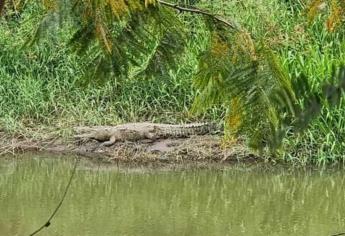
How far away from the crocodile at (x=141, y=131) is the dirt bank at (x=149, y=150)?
5 cm

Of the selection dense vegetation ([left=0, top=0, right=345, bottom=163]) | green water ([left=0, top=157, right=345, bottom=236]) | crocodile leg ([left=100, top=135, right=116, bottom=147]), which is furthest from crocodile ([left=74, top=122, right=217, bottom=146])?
green water ([left=0, top=157, right=345, bottom=236])

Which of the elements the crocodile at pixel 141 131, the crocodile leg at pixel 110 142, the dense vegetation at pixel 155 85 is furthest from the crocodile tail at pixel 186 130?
the crocodile leg at pixel 110 142

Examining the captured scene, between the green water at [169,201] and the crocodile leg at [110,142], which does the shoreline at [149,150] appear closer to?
the crocodile leg at [110,142]

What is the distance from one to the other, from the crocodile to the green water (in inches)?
15.1

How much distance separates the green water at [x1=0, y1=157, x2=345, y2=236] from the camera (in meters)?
4.52

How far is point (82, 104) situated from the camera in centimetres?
680

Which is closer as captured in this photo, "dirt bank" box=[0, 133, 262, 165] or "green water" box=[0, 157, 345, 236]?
"green water" box=[0, 157, 345, 236]

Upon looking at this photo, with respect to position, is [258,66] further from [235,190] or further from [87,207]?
[235,190]

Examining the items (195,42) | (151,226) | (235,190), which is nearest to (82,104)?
(195,42)

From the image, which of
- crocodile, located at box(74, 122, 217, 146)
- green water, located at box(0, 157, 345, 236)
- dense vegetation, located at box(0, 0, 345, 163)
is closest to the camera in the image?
green water, located at box(0, 157, 345, 236)

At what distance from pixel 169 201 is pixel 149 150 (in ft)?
3.71

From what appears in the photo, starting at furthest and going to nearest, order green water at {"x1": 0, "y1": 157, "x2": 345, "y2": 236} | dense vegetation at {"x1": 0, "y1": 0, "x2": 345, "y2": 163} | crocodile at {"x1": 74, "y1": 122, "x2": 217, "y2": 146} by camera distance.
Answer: crocodile at {"x1": 74, "y1": 122, "x2": 217, "y2": 146} < dense vegetation at {"x1": 0, "y1": 0, "x2": 345, "y2": 163} < green water at {"x1": 0, "y1": 157, "x2": 345, "y2": 236}

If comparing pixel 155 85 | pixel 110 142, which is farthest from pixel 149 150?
pixel 155 85

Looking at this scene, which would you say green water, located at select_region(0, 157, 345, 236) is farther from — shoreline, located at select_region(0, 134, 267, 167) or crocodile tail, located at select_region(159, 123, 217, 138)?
crocodile tail, located at select_region(159, 123, 217, 138)
